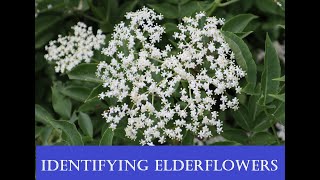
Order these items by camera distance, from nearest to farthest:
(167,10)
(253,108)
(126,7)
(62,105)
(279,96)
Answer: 1. (279,96)
2. (253,108)
3. (167,10)
4. (62,105)
5. (126,7)

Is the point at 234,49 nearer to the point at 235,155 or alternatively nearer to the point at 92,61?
the point at 235,155

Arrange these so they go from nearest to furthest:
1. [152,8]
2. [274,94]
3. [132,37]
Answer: [274,94] < [132,37] < [152,8]

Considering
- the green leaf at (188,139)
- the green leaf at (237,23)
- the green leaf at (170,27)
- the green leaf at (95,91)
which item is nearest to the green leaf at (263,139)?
the green leaf at (188,139)

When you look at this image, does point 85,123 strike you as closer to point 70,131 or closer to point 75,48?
point 70,131

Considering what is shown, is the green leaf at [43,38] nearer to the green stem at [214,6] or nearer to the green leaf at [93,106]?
the green leaf at [93,106]

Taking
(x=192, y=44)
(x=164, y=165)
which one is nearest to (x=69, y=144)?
(x=164, y=165)

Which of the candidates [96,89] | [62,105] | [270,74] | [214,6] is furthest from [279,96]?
[62,105]

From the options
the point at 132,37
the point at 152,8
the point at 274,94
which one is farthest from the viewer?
the point at 152,8
